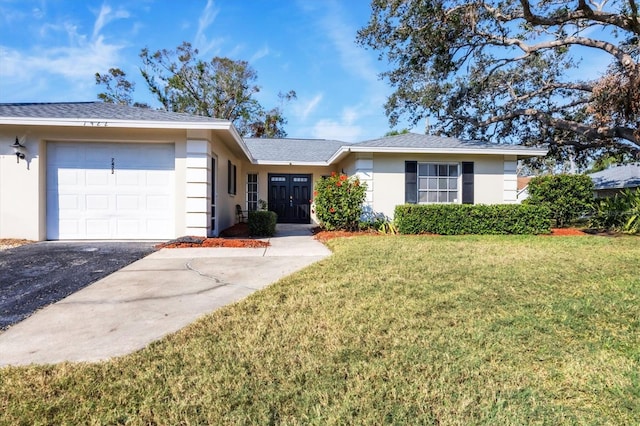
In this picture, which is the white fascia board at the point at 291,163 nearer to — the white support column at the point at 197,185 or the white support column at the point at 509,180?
the white support column at the point at 197,185

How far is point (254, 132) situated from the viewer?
94.6 feet

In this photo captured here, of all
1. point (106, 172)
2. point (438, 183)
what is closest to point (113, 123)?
point (106, 172)

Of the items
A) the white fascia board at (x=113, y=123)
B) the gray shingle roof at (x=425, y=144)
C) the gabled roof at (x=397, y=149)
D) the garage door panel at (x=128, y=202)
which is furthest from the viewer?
the gray shingle roof at (x=425, y=144)

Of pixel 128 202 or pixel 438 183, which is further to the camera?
pixel 438 183

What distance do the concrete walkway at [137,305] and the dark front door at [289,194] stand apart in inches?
348

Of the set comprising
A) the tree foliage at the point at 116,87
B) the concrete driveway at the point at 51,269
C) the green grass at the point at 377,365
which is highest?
the tree foliage at the point at 116,87

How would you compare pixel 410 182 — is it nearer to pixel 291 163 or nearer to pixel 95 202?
pixel 291 163

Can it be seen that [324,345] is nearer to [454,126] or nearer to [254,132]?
[454,126]

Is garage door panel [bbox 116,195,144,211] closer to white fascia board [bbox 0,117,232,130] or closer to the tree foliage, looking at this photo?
white fascia board [bbox 0,117,232,130]

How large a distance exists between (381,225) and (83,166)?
8.13 meters

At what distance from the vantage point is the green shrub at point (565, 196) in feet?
36.5

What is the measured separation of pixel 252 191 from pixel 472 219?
917 centimetres

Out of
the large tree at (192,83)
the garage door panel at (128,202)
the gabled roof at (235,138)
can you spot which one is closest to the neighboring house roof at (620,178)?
the gabled roof at (235,138)

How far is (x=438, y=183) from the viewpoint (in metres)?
11.4
